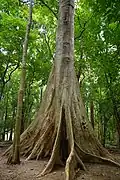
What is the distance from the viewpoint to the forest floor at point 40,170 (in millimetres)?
5238

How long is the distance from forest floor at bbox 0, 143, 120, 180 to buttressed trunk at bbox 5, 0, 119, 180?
0.32m

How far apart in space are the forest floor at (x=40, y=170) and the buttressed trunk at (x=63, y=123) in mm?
315

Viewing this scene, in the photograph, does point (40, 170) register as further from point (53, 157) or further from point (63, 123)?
point (63, 123)

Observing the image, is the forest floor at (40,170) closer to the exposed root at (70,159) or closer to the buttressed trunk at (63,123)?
the exposed root at (70,159)

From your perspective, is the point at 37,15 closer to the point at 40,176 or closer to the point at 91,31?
the point at 91,31

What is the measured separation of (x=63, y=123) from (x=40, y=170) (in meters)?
1.83

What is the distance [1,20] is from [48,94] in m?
6.77

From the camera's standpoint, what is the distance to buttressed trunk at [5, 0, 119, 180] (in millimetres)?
6805

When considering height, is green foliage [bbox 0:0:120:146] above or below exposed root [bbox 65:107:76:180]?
above

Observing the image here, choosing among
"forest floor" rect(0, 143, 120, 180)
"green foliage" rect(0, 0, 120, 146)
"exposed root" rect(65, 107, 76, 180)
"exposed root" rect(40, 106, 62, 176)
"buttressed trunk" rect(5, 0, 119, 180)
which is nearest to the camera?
"exposed root" rect(65, 107, 76, 180)

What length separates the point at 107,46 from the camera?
13.3 metres

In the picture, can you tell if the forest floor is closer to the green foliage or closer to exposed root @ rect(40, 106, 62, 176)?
exposed root @ rect(40, 106, 62, 176)

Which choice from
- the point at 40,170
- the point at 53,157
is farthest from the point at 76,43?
the point at 40,170

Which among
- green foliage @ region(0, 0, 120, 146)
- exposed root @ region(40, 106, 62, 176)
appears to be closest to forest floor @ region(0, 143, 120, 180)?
exposed root @ region(40, 106, 62, 176)
